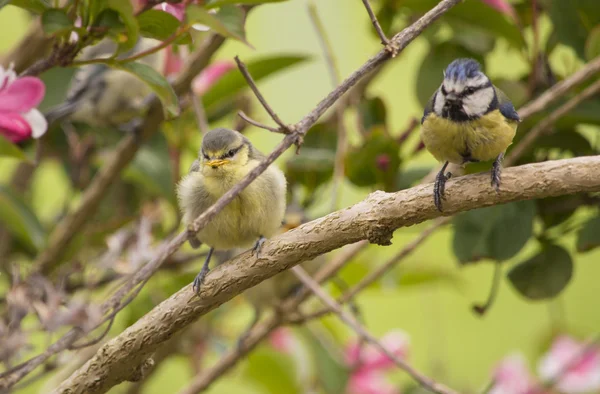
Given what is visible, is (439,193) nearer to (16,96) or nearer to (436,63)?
(16,96)

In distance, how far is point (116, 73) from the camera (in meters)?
1.26

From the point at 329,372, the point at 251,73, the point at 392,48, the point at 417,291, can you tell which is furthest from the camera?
the point at 417,291

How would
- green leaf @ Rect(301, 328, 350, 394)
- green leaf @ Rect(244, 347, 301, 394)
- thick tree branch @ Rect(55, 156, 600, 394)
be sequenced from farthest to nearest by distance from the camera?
1. green leaf @ Rect(244, 347, 301, 394)
2. green leaf @ Rect(301, 328, 350, 394)
3. thick tree branch @ Rect(55, 156, 600, 394)

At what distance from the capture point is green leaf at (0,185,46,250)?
94 cm

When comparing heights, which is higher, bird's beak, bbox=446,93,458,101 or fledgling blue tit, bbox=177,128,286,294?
bird's beak, bbox=446,93,458,101

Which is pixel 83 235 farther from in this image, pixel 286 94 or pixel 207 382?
pixel 286 94

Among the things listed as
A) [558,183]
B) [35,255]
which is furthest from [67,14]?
[35,255]

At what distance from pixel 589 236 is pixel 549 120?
0.15 m

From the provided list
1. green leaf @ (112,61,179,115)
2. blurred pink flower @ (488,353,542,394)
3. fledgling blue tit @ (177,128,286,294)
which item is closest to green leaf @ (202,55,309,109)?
fledgling blue tit @ (177,128,286,294)

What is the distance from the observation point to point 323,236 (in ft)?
1.80

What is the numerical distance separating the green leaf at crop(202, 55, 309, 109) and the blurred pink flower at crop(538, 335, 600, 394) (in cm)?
59

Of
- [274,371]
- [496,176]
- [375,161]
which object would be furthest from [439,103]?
[274,371]

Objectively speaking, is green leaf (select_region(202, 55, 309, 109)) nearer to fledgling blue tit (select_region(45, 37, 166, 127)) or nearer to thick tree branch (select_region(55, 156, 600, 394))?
fledgling blue tit (select_region(45, 37, 166, 127))

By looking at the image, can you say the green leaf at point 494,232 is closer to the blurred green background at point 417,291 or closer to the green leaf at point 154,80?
the green leaf at point 154,80
